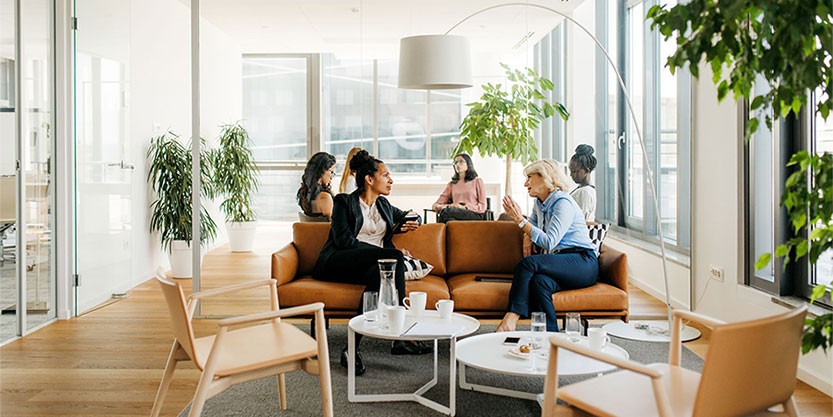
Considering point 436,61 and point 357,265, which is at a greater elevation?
point 436,61

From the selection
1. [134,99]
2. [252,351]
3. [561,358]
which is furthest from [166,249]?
[561,358]

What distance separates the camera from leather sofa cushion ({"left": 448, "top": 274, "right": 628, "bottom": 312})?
173 inches

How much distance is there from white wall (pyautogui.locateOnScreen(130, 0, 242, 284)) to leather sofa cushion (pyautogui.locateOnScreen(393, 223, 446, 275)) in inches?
63.1

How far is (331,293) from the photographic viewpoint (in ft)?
14.6

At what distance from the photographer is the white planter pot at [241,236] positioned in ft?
18.9

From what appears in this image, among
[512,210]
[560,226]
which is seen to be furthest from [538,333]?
[512,210]

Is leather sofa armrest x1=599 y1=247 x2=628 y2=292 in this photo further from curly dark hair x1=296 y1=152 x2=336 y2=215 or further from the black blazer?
curly dark hair x1=296 y1=152 x2=336 y2=215

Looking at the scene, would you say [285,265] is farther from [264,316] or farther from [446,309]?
[264,316]

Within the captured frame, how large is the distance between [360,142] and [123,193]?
88.5 inches

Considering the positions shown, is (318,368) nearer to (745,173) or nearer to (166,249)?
(745,173)

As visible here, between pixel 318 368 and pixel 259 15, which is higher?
pixel 259 15

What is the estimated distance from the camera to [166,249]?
717 cm

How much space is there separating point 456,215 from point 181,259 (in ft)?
9.59

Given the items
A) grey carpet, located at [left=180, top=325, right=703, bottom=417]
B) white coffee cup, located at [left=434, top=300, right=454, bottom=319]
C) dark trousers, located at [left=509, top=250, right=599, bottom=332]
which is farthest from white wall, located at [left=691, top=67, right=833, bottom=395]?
white coffee cup, located at [left=434, top=300, right=454, bottom=319]
